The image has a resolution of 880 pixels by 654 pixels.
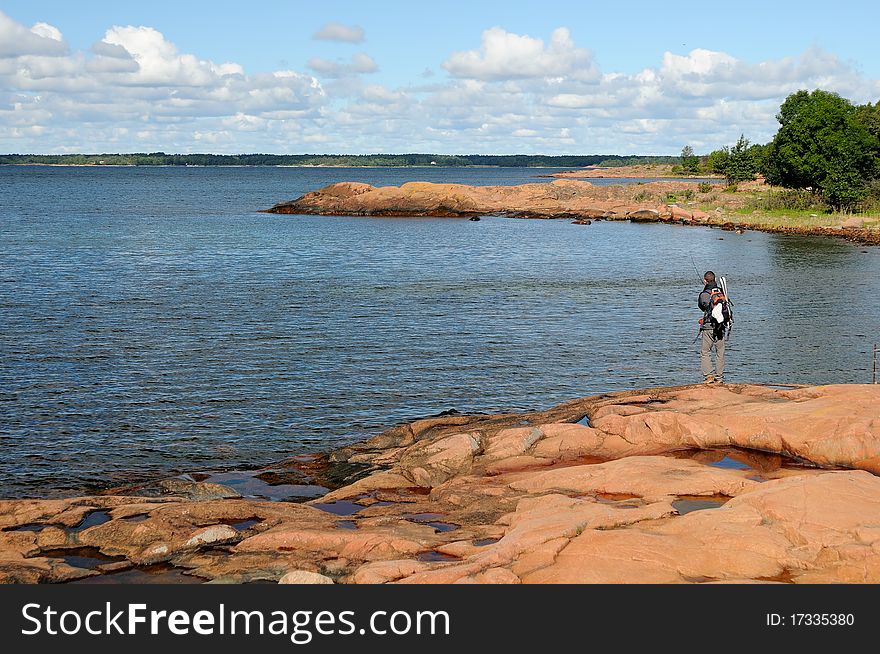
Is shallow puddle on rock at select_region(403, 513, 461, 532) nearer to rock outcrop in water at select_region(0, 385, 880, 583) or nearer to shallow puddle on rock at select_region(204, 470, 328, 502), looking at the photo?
rock outcrop in water at select_region(0, 385, 880, 583)

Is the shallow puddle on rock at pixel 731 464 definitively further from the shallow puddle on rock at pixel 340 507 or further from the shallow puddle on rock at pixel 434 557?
the shallow puddle on rock at pixel 340 507

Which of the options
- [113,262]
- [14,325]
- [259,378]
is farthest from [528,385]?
[113,262]

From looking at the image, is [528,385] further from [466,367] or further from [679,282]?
[679,282]

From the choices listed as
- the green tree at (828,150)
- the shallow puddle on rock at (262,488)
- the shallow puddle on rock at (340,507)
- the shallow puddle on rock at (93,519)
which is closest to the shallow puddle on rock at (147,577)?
the shallow puddle on rock at (93,519)

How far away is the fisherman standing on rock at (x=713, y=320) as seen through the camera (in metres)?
22.8

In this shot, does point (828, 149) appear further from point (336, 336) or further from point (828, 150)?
point (336, 336)

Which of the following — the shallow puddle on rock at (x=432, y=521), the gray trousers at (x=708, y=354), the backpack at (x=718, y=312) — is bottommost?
the shallow puddle on rock at (x=432, y=521)

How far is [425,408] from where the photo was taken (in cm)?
2469

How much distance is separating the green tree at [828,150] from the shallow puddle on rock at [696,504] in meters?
73.9

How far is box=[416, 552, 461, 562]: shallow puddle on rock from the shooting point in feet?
40.5

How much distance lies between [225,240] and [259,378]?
51.7 m

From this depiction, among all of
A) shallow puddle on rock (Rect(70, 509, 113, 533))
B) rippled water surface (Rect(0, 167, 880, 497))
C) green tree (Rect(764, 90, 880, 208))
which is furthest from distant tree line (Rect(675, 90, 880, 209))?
shallow puddle on rock (Rect(70, 509, 113, 533))

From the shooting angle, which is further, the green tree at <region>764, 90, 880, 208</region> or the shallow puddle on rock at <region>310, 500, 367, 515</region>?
the green tree at <region>764, 90, 880, 208</region>

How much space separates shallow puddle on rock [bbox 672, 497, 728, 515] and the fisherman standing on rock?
924cm
